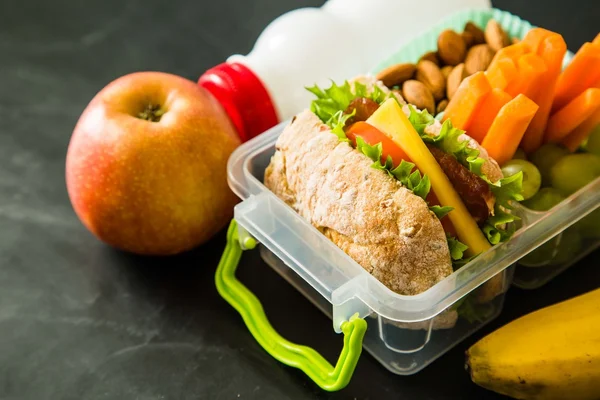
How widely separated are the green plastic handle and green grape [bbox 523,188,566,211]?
0.26 m

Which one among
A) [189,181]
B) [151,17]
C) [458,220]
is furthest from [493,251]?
[151,17]

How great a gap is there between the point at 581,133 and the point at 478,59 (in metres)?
0.18

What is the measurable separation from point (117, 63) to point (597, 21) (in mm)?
821

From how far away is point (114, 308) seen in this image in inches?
38.9

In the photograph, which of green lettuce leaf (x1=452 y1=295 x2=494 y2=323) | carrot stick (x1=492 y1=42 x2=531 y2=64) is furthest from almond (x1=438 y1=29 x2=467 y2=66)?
green lettuce leaf (x1=452 y1=295 x2=494 y2=323)

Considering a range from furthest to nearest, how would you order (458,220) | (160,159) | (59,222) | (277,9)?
(277,9), (59,222), (160,159), (458,220)

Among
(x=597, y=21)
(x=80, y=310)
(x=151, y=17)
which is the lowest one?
(x=80, y=310)

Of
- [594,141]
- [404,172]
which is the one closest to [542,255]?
[594,141]

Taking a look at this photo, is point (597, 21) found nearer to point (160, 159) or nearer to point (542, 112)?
point (542, 112)

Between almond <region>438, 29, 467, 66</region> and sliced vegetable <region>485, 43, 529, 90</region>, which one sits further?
almond <region>438, 29, 467, 66</region>

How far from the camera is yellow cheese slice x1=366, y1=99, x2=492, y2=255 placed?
830 millimetres

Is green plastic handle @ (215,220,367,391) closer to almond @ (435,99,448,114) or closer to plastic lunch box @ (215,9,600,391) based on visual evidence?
plastic lunch box @ (215,9,600,391)

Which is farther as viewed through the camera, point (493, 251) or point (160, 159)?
point (160, 159)

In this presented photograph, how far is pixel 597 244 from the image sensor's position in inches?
40.3
